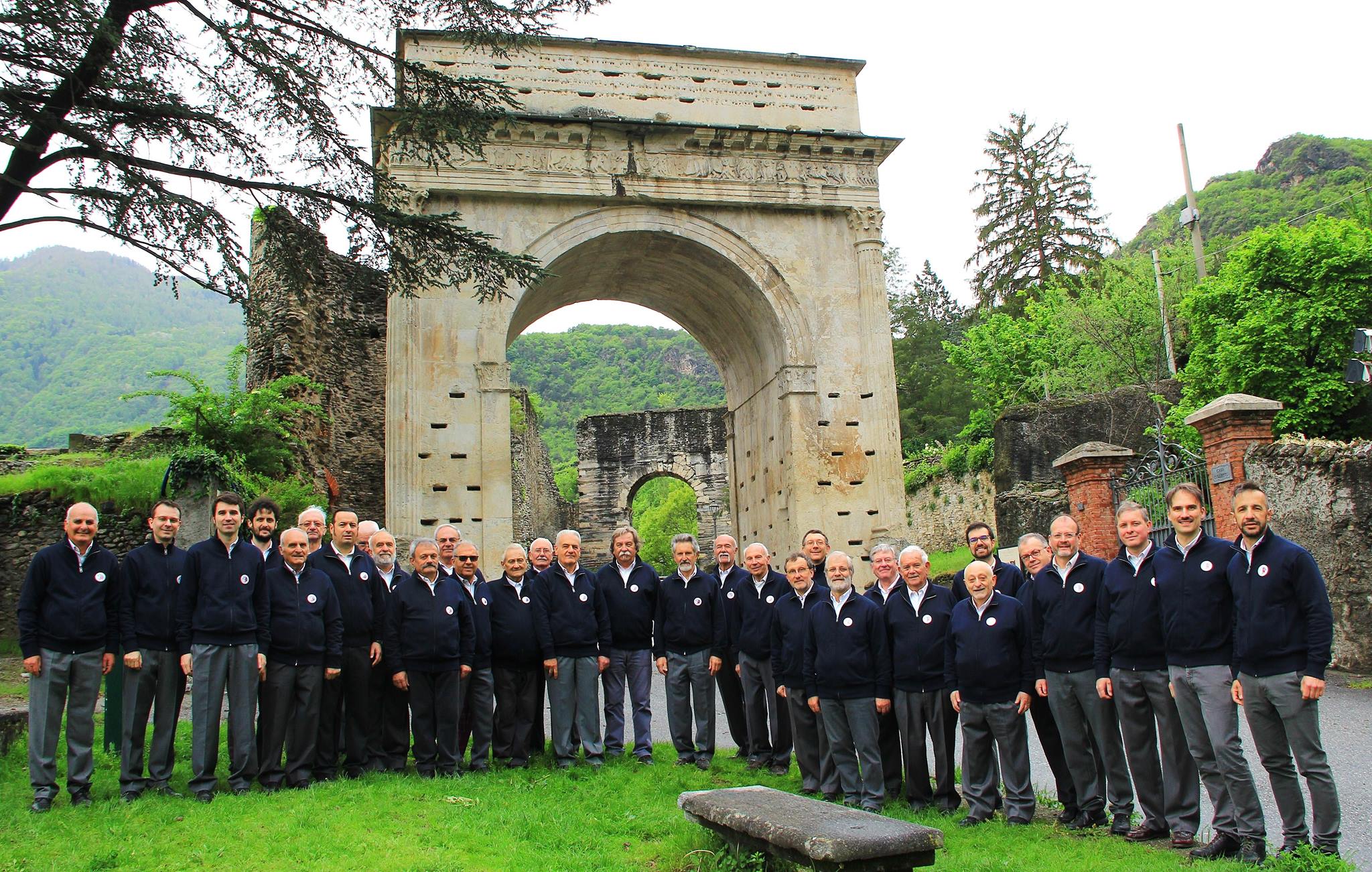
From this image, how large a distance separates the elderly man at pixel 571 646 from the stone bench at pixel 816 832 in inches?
116

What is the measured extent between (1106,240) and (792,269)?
23.1 m

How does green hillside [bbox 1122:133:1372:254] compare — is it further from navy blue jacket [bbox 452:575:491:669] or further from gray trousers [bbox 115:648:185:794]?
gray trousers [bbox 115:648:185:794]

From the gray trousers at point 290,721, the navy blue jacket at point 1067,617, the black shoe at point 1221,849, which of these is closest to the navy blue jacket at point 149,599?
the gray trousers at point 290,721

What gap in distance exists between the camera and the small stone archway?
2911 centimetres

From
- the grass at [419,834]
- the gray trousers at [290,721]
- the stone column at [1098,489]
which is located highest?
the stone column at [1098,489]

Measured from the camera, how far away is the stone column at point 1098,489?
12094mm

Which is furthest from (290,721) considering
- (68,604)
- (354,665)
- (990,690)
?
(990,690)

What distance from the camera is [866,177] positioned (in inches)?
608

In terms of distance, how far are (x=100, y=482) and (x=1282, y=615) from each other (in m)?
12.6

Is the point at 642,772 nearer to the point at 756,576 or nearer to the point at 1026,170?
the point at 756,576

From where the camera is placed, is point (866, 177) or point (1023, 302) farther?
point (1023, 302)

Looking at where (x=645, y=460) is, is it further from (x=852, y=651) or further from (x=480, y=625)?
(x=852, y=651)

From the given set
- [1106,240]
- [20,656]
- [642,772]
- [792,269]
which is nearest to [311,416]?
[20,656]

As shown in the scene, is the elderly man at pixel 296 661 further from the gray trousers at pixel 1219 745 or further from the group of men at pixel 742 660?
the gray trousers at pixel 1219 745
